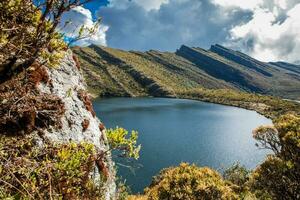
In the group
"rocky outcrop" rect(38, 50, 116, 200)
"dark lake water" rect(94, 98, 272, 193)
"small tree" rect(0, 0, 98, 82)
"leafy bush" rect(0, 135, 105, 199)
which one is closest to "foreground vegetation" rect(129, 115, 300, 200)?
"rocky outcrop" rect(38, 50, 116, 200)

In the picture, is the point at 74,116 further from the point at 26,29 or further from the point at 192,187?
the point at 192,187

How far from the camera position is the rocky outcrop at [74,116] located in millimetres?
10828

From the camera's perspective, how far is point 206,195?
2191cm

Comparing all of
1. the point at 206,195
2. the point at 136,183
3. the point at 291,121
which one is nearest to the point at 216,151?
the point at 136,183

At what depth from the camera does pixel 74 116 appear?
11.9m

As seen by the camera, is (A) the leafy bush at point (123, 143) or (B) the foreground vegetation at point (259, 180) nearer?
(A) the leafy bush at point (123, 143)

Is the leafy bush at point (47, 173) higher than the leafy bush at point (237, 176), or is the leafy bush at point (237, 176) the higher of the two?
the leafy bush at point (47, 173)

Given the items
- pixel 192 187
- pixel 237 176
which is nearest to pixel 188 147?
pixel 237 176

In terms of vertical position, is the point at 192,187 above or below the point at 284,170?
below

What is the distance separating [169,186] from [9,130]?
14894 mm

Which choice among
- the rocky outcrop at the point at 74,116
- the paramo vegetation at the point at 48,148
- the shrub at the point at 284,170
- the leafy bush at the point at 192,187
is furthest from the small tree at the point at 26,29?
the shrub at the point at 284,170

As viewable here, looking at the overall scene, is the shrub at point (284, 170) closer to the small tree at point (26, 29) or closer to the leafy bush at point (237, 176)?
the small tree at point (26, 29)

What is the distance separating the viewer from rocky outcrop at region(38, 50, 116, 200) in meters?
Result: 10.8

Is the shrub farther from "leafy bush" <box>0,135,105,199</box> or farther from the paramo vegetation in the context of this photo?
"leafy bush" <box>0,135,105,199</box>
